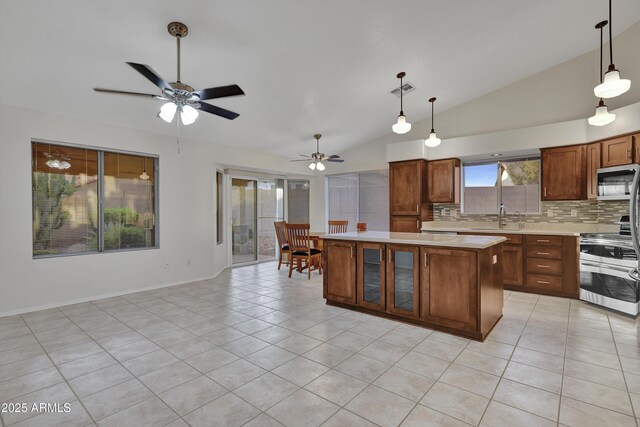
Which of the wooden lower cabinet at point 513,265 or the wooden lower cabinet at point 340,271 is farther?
the wooden lower cabinet at point 513,265

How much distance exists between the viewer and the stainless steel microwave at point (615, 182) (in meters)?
3.57

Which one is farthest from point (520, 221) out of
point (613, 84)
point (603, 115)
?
point (613, 84)

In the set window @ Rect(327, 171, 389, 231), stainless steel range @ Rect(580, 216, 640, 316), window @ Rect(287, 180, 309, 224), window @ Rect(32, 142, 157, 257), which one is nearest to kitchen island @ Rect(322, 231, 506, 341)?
stainless steel range @ Rect(580, 216, 640, 316)

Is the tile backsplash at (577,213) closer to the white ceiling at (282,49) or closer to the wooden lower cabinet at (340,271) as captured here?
the white ceiling at (282,49)

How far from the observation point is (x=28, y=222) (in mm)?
3602

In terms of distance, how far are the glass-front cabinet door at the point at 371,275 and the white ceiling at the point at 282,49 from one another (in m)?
2.28

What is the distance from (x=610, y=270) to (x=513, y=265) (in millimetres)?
1101

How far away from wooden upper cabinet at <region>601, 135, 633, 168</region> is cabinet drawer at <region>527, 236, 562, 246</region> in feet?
3.59

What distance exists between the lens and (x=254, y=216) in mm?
6805

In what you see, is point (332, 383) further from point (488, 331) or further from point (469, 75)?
point (469, 75)

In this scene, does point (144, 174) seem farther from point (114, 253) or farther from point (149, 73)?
point (149, 73)

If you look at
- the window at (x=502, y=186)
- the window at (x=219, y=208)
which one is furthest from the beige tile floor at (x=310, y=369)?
the window at (x=219, y=208)

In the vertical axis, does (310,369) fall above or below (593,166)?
below

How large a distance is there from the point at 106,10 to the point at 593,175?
576cm
